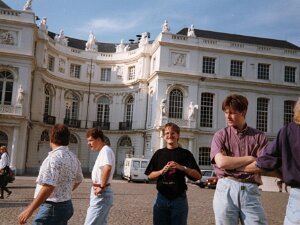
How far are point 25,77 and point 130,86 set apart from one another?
41.7 feet

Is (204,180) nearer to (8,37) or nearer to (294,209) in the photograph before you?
(8,37)

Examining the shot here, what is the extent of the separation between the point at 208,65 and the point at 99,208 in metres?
36.1

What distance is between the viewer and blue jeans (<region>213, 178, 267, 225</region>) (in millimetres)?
4324

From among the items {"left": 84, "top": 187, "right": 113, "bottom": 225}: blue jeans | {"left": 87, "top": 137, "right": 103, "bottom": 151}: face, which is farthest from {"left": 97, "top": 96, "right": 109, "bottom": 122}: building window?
{"left": 84, "top": 187, "right": 113, "bottom": 225}: blue jeans

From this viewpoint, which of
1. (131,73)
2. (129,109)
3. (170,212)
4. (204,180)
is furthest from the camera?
(131,73)

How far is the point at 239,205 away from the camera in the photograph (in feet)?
14.3

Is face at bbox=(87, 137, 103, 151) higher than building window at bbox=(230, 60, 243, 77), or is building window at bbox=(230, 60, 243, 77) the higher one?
building window at bbox=(230, 60, 243, 77)

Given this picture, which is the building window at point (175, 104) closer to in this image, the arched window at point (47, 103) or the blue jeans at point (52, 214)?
the arched window at point (47, 103)

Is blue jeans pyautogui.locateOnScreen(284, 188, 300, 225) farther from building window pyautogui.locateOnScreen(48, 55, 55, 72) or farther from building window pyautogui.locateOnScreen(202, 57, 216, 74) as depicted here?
building window pyautogui.locateOnScreen(48, 55, 55, 72)

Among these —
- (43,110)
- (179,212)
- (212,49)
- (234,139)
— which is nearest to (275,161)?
(234,139)

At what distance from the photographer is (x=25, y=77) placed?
3647 centimetres

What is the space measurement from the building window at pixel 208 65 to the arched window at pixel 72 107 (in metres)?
14.7

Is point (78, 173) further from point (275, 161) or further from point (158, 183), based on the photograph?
point (275, 161)

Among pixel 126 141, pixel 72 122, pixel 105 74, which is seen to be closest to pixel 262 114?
pixel 126 141
